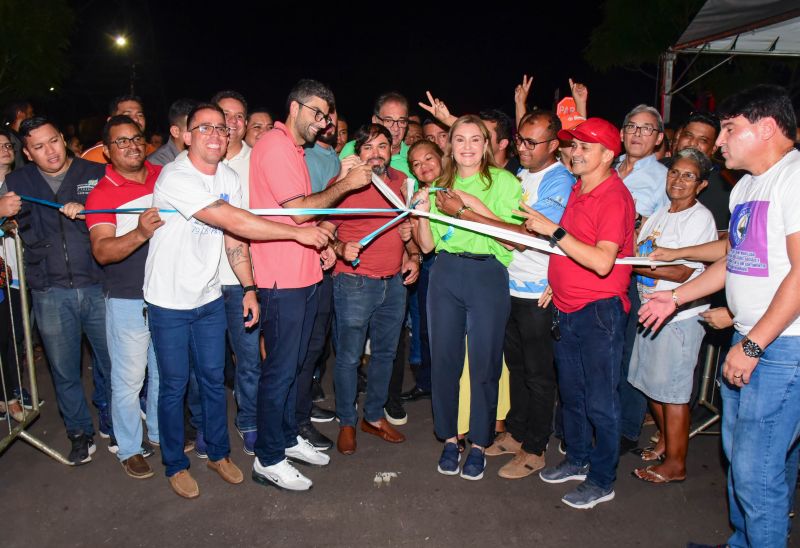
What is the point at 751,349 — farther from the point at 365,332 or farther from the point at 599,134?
the point at 365,332

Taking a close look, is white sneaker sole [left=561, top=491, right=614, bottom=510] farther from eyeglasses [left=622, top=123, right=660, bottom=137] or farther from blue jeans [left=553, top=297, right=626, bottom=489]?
eyeglasses [left=622, top=123, right=660, bottom=137]

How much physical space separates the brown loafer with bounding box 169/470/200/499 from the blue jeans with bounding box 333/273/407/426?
1165mm

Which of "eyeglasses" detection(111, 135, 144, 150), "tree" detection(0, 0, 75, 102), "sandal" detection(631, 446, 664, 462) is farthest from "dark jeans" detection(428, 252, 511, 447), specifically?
"tree" detection(0, 0, 75, 102)

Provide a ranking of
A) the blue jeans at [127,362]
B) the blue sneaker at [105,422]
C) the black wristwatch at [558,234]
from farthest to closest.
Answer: the blue sneaker at [105,422]
the blue jeans at [127,362]
the black wristwatch at [558,234]

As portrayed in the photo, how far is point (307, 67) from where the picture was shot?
33.4m

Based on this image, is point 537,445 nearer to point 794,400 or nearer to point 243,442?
point 794,400

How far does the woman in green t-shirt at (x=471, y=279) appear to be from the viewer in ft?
12.5

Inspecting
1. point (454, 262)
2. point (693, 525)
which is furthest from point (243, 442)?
point (693, 525)

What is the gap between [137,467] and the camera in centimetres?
409

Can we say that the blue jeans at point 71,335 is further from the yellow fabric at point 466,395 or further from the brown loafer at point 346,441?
the yellow fabric at point 466,395

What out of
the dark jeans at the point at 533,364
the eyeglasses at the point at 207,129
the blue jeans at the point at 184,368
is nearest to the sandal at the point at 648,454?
the dark jeans at the point at 533,364

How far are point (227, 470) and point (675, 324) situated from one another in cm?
320

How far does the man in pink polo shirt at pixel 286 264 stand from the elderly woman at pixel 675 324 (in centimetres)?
205

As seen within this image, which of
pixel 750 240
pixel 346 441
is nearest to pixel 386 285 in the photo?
pixel 346 441
